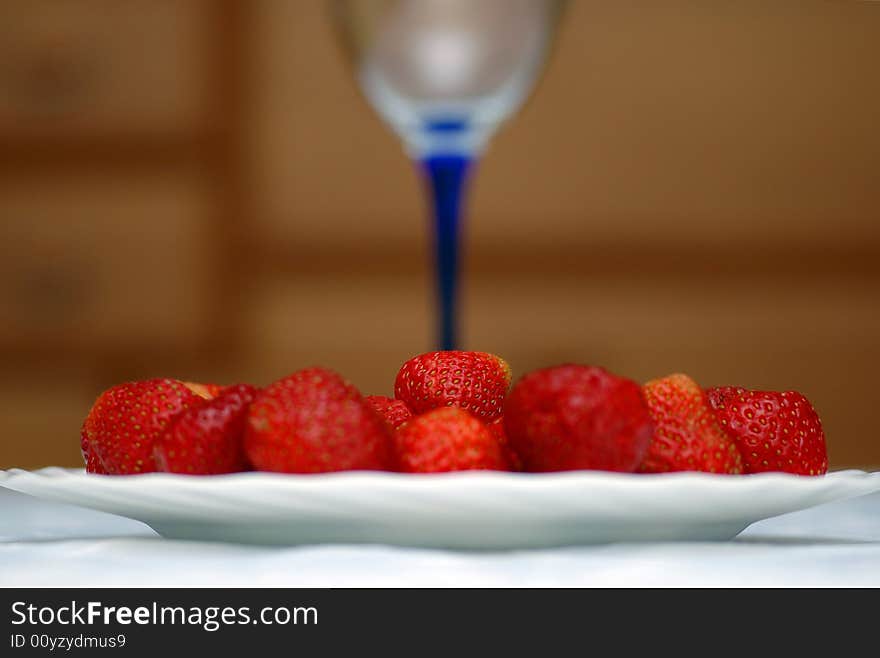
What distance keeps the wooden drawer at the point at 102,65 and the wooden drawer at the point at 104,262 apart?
72mm

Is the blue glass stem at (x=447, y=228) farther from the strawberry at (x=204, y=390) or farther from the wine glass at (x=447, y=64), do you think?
the strawberry at (x=204, y=390)

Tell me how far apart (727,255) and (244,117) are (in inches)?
22.8

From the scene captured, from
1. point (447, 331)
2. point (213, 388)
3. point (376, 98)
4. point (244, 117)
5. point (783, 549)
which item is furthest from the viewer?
point (244, 117)

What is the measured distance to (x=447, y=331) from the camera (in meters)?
0.59

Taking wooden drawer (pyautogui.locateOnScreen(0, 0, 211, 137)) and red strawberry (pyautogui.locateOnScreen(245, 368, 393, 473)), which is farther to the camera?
wooden drawer (pyautogui.locateOnScreen(0, 0, 211, 137))

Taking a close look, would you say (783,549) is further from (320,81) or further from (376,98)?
(320,81)

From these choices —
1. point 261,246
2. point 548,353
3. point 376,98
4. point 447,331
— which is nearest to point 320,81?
point 261,246

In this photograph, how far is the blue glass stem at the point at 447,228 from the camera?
1.97 ft

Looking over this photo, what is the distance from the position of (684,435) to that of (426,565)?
111mm

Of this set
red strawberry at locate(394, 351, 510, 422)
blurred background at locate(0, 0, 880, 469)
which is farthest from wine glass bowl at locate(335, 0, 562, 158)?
blurred background at locate(0, 0, 880, 469)

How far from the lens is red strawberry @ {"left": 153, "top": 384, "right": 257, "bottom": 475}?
0.38 m

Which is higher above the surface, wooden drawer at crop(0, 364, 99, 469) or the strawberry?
wooden drawer at crop(0, 364, 99, 469)

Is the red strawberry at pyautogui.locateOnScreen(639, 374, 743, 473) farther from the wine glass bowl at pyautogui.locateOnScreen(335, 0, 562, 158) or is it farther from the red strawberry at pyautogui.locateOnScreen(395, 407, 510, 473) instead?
the wine glass bowl at pyautogui.locateOnScreen(335, 0, 562, 158)

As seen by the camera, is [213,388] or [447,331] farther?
[447,331]
